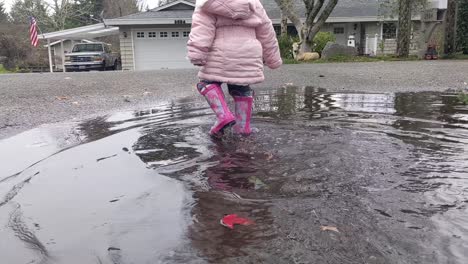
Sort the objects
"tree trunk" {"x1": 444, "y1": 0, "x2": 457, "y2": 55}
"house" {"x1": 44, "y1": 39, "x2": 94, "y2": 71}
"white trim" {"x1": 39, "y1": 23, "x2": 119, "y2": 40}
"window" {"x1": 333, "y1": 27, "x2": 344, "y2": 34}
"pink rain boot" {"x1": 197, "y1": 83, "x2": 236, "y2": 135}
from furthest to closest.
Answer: "house" {"x1": 44, "y1": 39, "x2": 94, "y2": 71}
"white trim" {"x1": 39, "y1": 23, "x2": 119, "y2": 40}
"window" {"x1": 333, "y1": 27, "x2": 344, "y2": 34}
"tree trunk" {"x1": 444, "y1": 0, "x2": 457, "y2": 55}
"pink rain boot" {"x1": 197, "y1": 83, "x2": 236, "y2": 135}

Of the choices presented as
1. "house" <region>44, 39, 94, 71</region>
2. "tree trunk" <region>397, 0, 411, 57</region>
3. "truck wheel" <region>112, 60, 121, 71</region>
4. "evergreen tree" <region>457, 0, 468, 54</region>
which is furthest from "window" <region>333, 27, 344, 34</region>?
"house" <region>44, 39, 94, 71</region>

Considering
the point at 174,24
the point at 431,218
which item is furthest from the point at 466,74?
the point at 174,24

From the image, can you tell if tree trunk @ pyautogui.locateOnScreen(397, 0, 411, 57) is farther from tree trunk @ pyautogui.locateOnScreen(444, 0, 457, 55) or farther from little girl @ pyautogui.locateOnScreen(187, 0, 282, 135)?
little girl @ pyautogui.locateOnScreen(187, 0, 282, 135)

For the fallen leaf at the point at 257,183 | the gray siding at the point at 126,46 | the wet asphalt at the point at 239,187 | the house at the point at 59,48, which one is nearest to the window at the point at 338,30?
the gray siding at the point at 126,46

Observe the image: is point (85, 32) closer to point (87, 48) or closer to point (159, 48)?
point (87, 48)

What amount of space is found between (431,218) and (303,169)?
107cm

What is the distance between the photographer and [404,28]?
63.7ft

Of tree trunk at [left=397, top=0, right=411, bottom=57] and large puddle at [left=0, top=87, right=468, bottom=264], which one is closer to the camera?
large puddle at [left=0, top=87, right=468, bottom=264]

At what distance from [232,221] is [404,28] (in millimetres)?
19173

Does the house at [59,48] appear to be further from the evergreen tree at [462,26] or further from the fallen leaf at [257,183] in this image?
the fallen leaf at [257,183]

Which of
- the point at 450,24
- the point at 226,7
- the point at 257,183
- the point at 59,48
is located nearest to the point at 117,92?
the point at 226,7

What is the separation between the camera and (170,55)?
26.9m

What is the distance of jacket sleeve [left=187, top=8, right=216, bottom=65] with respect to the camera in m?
4.17

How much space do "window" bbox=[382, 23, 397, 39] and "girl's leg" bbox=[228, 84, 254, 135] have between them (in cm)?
2524
